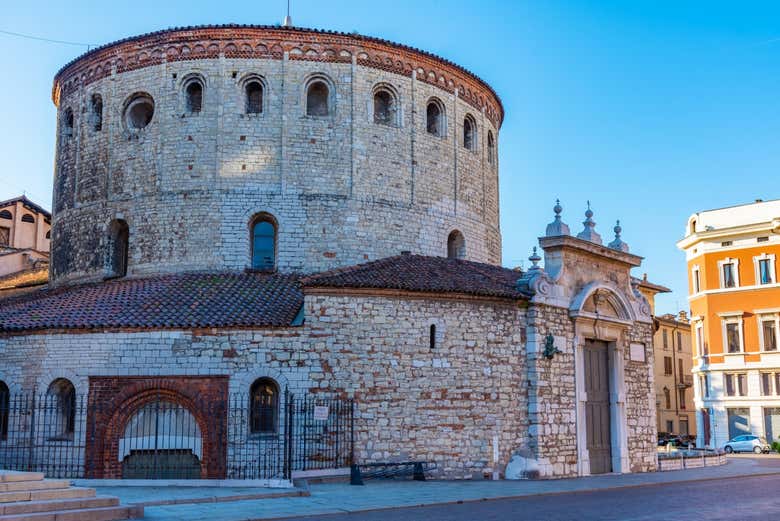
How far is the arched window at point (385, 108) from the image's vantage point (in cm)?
2756

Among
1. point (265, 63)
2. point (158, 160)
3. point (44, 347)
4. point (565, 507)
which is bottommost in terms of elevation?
point (565, 507)

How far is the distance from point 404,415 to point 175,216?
9589mm

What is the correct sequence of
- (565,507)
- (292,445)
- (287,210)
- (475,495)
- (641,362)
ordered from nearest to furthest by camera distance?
(565,507) → (475,495) → (292,445) → (287,210) → (641,362)

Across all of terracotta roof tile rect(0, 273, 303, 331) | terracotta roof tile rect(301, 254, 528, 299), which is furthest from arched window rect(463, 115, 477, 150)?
terracotta roof tile rect(0, 273, 303, 331)

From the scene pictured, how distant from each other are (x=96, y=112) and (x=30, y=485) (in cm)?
1727

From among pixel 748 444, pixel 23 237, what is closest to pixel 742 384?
pixel 748 444

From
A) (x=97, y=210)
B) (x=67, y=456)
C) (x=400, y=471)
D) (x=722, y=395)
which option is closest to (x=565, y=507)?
(x=400, y=471)

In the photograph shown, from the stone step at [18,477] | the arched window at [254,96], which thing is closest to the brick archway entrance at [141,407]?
the stone step at [18,477]

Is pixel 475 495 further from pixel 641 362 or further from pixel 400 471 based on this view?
pixel 641 362

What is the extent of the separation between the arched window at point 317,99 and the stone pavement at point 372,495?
12.0 meters

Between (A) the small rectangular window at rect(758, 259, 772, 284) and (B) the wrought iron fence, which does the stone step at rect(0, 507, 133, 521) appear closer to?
(B) the wrought iron fence

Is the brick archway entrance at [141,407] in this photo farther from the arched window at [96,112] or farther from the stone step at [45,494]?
the arched window at [96,112]

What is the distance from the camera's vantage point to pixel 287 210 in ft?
84.5

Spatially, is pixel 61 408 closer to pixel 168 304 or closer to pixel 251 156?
pixel 168 304
